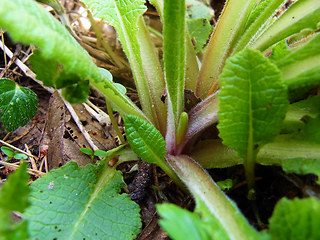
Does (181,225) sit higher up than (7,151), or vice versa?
(181,225)

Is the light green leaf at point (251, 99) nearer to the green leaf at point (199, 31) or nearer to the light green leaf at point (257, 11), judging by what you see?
the light green leaf at point (257, 11)

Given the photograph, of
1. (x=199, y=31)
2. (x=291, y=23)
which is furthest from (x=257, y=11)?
(x=199, y=31)

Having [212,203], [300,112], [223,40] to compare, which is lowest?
[212,203]

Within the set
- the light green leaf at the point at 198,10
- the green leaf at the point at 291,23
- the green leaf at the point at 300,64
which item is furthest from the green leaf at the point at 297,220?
the light green leaf at the point at 198,10

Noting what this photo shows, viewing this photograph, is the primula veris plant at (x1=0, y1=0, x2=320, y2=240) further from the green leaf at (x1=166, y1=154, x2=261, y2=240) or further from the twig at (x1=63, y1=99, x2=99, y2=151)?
the twig at (x1=63, y1=99, x2=99, y2=151)

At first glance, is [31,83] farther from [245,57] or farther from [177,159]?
[245,57]

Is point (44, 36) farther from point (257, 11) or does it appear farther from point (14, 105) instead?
point (257, 11)

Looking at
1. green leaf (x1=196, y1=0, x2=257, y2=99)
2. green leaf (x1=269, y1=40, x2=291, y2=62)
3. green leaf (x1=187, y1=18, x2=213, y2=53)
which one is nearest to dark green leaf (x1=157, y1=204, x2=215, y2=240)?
green leaf (x1=269, y1=40, x2=291, y2=62)
